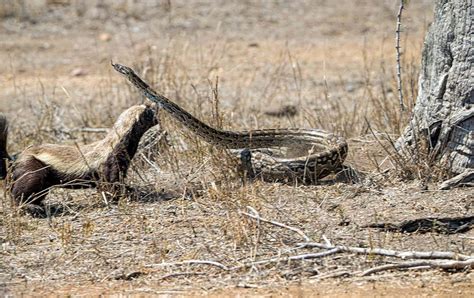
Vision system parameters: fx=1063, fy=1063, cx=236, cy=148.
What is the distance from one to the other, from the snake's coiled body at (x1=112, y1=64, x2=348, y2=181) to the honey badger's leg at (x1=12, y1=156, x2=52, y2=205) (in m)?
1.08

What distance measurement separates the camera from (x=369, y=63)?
14344 mm

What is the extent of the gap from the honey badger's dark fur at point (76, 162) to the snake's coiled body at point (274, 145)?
0.32 m

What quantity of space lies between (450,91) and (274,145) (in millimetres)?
1712

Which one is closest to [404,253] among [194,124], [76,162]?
[194,124]

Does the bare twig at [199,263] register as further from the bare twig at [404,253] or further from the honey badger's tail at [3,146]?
the honey badger's tail at [3,146]

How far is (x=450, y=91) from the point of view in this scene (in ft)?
26.9

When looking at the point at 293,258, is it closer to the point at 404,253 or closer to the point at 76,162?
the point at 404,253

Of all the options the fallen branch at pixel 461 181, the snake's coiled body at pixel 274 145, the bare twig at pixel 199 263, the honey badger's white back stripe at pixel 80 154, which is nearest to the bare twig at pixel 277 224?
the bare twig at pixel 199 263

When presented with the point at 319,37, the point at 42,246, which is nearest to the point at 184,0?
the point at 319,37

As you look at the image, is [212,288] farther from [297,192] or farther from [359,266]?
[297,192]

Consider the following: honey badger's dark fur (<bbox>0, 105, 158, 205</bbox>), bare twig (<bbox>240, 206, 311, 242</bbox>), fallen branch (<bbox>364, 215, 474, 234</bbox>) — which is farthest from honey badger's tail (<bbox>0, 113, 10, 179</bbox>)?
fallen branch (<bbox>364, 215, 474, 234</bbox>)

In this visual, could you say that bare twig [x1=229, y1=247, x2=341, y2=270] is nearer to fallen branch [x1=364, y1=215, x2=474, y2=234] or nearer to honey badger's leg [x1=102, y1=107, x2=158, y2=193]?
fallen branch [x1=364, y1=215, x2=474, y2=234]

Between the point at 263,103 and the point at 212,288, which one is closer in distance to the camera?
the point at 212,288

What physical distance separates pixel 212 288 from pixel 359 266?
98 centimetres
